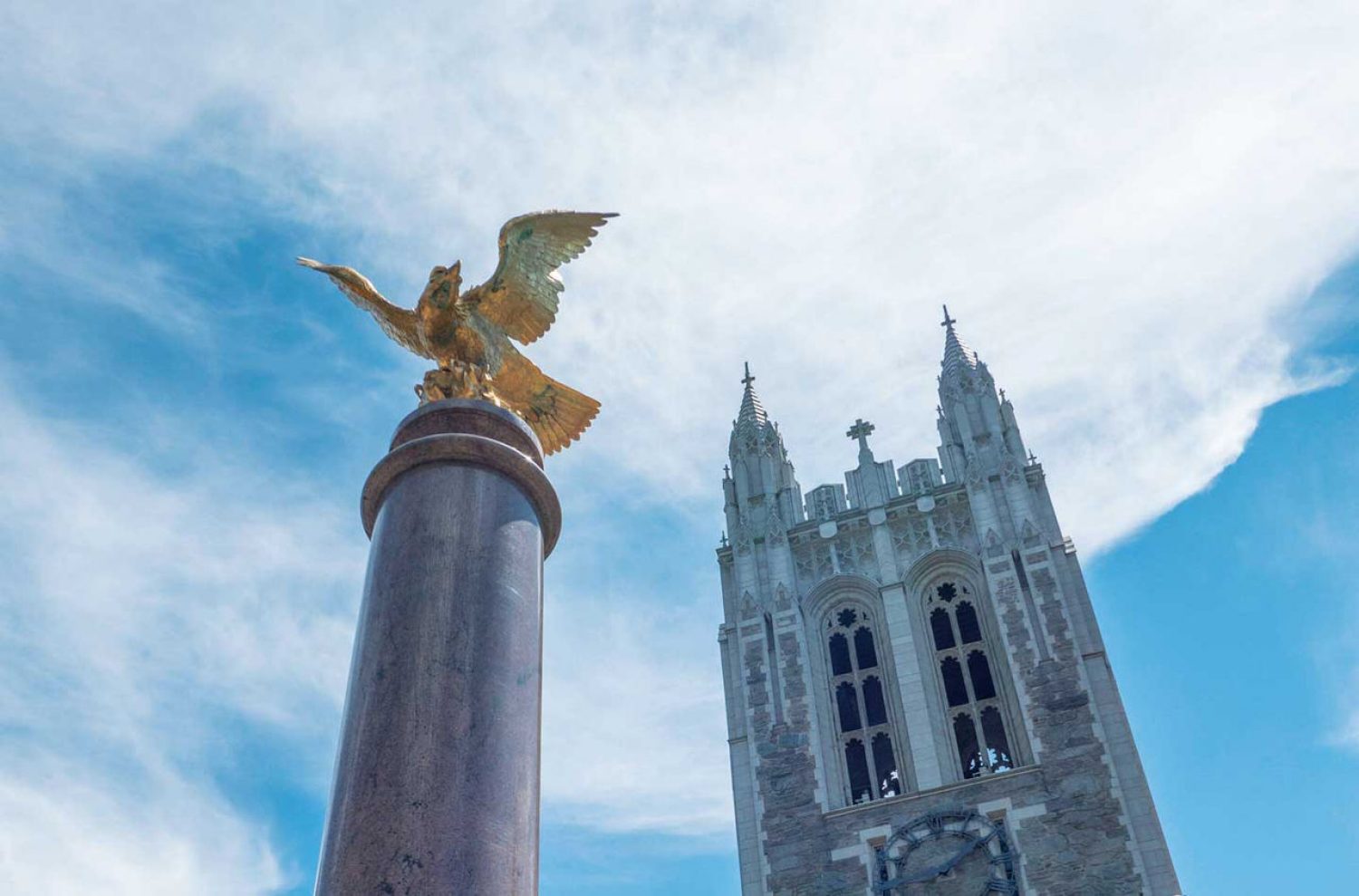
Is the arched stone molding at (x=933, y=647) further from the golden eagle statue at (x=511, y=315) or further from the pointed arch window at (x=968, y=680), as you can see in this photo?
the golden eagle statue at (x=511, y=315)

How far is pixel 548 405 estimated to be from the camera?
10.3 m

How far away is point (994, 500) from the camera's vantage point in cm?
3866

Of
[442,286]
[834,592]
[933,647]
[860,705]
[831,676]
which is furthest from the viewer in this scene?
[834,592]

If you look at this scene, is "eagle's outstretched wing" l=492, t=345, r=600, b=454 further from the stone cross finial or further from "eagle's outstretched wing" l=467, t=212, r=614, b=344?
the stone cross finial

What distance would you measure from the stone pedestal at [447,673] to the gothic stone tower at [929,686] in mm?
24677

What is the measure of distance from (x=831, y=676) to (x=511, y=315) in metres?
28.2

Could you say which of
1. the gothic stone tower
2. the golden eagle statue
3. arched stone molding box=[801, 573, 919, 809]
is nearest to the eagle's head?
the golden eagle statue

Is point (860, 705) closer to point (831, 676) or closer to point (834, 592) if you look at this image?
point (831, 676)

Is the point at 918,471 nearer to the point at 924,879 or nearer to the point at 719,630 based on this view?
the point at 719,630

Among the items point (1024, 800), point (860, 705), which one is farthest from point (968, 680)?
point (1024, 800)

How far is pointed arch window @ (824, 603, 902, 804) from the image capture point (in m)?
34.2

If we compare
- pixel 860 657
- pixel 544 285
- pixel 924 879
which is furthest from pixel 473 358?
pixel 860 657

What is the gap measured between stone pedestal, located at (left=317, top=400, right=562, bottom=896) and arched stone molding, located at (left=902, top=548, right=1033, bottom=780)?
26825 millimetres

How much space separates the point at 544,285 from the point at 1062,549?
2908 centimetres
